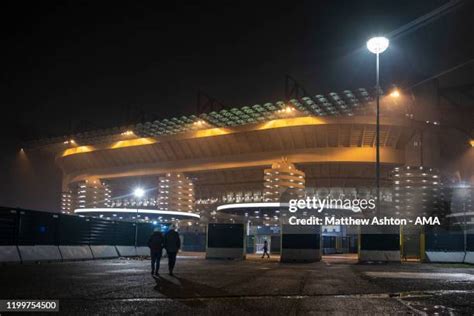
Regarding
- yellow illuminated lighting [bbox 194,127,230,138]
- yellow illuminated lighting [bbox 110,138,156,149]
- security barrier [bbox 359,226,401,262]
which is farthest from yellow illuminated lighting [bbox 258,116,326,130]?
security barrier [bbox 359,226,401,262]

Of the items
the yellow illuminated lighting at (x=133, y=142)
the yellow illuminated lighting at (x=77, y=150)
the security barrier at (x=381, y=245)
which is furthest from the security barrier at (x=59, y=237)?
the yellow illuminated lighting at (x=77, y=150)

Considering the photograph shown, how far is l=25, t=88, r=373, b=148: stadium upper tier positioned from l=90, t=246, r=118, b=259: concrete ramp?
33.0 m

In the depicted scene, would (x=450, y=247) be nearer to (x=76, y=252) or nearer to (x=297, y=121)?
(x=76, y=252)

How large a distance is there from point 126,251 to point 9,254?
1219 centimetres

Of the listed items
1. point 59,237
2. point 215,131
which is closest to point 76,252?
point 59,237

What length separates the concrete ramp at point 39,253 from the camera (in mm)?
21141

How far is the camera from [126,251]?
3197 cm

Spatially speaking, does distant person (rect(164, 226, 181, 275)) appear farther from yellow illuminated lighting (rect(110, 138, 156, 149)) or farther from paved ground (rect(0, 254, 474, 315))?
yellow illuminated lighting (rect(110, 138, 156, 149))

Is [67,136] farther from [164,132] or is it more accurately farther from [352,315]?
[352,315]

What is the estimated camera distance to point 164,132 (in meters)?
76.8

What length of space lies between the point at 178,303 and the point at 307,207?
33190 mm

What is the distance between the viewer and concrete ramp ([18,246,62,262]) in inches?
832

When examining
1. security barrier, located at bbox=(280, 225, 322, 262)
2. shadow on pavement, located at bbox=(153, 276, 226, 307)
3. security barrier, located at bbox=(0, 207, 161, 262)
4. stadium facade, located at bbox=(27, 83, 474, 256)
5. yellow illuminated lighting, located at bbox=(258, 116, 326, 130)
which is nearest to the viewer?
shadow on pavement, located at bbox=(153, 276, 226, 307)

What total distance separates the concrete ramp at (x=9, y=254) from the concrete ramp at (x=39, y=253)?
0.31 metres
